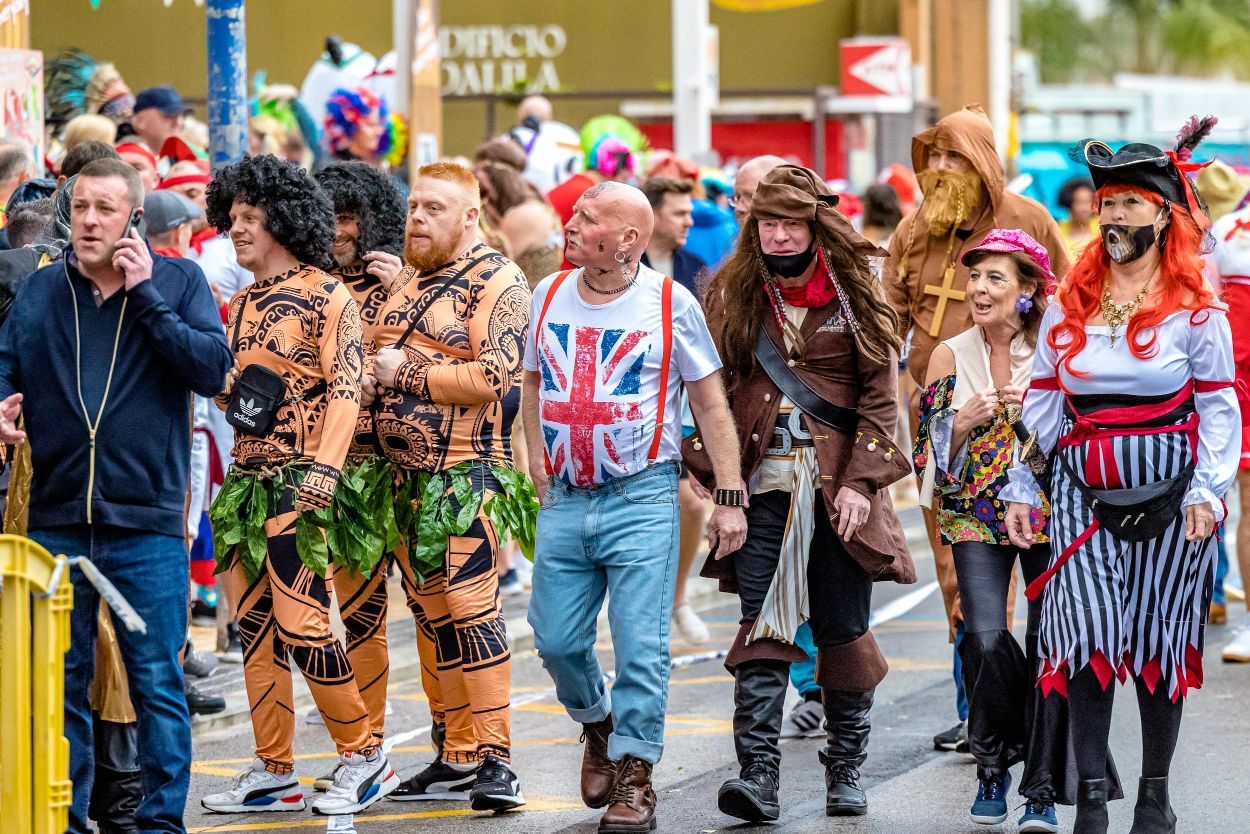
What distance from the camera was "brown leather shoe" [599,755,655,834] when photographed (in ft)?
20.4

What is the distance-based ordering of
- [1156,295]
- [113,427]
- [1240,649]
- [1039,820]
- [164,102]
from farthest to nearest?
[164,102] → [1240,649] → [1039,820] → [1156,295] → [113,427]

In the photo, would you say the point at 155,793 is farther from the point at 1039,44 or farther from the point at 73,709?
the point at 1039,44

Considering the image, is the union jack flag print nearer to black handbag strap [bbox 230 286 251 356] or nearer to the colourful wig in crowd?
black handbag strap [bbox 230 286 251 356]

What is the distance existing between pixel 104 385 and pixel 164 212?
2.39m

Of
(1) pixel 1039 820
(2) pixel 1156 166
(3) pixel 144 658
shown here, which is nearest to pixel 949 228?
(2) pixel 1156 166

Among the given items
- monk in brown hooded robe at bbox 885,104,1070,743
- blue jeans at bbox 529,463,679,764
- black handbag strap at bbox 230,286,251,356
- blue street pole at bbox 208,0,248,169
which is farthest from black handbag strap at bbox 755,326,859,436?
blue street pole at bbox 208,0,248,169

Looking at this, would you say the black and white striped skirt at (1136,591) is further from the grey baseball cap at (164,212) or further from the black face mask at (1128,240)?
the grey baseball cap at (164,212)

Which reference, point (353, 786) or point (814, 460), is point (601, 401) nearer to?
point (814, 460)

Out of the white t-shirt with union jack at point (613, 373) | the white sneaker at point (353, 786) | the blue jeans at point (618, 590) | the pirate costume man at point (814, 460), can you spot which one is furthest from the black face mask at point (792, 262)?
the white sneaker at point (353, 786)

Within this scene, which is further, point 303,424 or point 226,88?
point 226,88

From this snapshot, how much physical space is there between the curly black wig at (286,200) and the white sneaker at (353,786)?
168 centimetres

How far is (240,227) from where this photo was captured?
21.2ft

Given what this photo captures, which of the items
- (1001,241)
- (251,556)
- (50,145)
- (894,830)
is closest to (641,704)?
(894,830)

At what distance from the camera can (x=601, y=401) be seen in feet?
20.6
